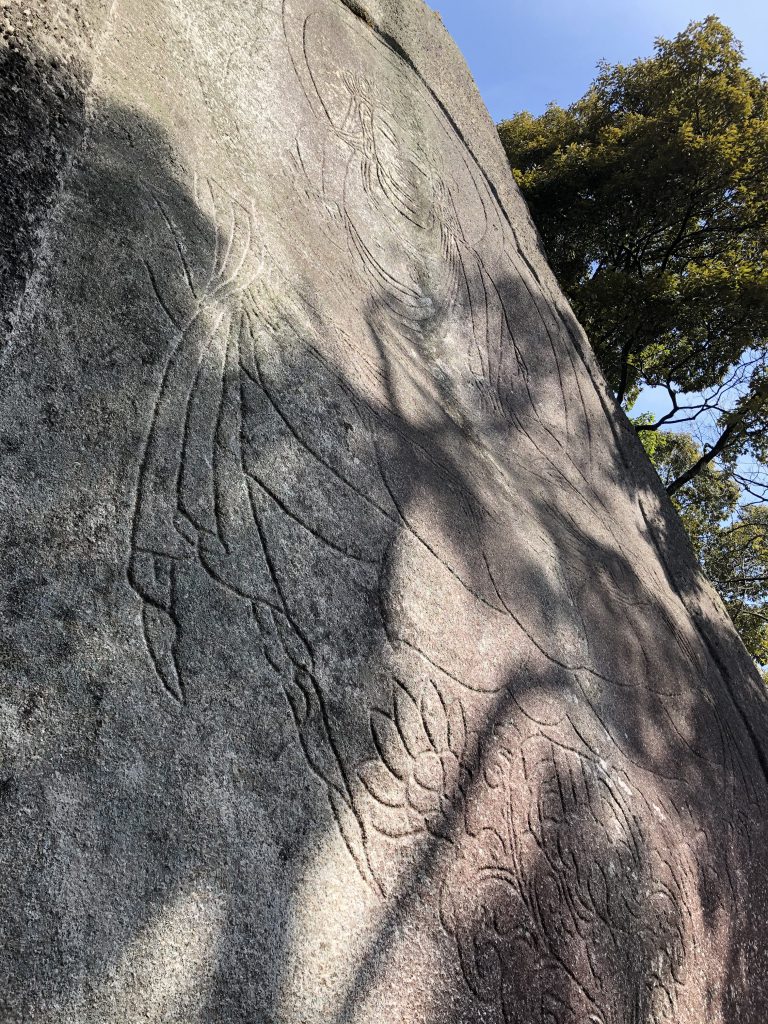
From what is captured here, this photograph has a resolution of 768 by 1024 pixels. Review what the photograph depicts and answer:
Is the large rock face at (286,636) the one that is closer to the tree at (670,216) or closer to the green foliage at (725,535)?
the tree at (670,216)

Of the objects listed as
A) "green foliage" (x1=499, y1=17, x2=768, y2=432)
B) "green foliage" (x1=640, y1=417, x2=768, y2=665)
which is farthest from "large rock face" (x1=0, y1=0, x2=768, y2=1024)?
"green foliage" (x1=640, y1=417, x2=768, y2=665)

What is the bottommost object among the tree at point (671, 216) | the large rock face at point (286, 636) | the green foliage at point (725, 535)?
the large rock face at point (286, 636)

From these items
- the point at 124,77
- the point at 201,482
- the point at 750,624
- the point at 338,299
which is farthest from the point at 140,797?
the point at 750,624

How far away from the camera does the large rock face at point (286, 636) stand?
142 cm

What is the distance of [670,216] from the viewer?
8.16 m

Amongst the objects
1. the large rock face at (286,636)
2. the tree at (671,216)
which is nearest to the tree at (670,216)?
the tree at (671,216)

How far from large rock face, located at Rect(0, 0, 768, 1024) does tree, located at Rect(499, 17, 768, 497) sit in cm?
524

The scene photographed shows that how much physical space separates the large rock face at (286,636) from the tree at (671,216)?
5.24 m

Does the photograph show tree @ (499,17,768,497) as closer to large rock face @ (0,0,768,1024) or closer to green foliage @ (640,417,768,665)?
green foliage @ (640,417,768,665)

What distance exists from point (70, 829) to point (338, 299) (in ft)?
5.96

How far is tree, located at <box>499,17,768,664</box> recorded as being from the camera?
7641 mm

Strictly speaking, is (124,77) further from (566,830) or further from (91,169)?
(566,830)

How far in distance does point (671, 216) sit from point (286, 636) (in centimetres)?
770

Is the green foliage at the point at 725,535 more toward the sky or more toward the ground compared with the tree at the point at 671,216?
more toward the ground
